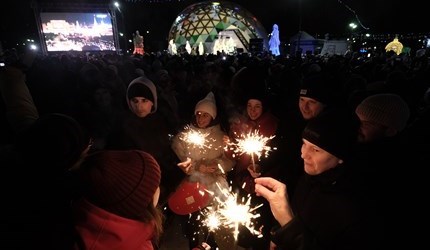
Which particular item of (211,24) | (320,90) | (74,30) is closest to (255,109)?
(320,90)

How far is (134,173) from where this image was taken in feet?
5.29

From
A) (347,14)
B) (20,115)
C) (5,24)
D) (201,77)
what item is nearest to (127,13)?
(5,24)

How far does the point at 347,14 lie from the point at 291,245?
59130 millimetres

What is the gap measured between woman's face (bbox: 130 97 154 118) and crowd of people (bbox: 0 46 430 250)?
0.05 ft

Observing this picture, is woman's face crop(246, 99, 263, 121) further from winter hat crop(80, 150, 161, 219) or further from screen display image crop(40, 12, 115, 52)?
screen display image crop(40, 12, 115, 52)

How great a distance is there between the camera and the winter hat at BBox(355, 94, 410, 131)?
2932 millimetres

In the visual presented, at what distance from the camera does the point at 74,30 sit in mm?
20312

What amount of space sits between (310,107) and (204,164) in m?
1.75

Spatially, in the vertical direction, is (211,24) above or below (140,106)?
above

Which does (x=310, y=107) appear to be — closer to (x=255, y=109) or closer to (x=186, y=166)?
(x=255, y=109)

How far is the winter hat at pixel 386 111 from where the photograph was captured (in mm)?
2932

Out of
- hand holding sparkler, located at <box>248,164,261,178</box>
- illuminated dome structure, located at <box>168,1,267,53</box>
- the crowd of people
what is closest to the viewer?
the crowd of people

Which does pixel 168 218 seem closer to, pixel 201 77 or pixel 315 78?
pixel 315 78

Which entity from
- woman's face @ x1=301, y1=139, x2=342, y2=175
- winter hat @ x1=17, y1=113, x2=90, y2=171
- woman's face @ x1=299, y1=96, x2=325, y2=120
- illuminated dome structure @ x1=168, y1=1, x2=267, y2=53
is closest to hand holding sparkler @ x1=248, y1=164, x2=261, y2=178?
woman's face @ x1=301, y1=139, x2=342, y2=175
